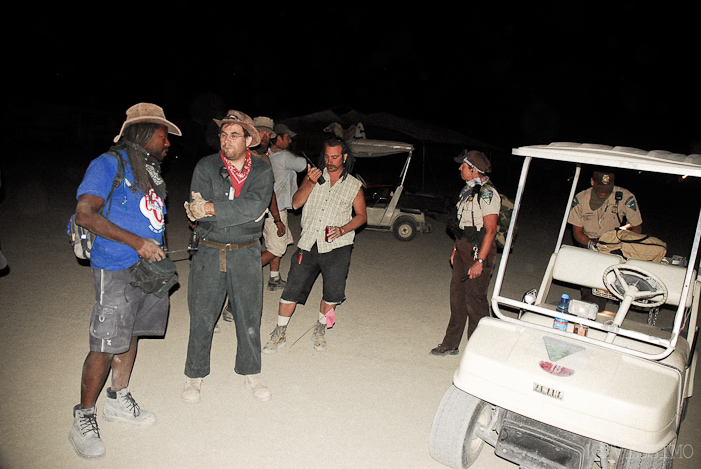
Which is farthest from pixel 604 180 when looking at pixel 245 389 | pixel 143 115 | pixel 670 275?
pixel 143 115

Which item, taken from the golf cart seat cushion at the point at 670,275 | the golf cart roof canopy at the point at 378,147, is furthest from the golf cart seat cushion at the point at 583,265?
the golf cart roof canopy at the point at 378,147

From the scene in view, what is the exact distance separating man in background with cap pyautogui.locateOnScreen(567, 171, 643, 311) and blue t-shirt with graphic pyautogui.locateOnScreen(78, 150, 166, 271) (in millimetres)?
4122

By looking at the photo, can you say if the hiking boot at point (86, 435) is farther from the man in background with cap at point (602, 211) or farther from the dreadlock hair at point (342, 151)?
the man in background with cap at point (602, 211)

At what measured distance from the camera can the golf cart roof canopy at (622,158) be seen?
9.20 feet

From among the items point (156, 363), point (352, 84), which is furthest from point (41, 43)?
point (156, 363)

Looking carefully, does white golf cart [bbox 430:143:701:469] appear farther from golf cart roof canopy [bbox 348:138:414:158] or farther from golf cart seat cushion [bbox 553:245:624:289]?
golf cart roof canopy [bbox 348:138:414:158]

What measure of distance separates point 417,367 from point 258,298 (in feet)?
5.98

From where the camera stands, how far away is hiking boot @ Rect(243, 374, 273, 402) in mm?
3719

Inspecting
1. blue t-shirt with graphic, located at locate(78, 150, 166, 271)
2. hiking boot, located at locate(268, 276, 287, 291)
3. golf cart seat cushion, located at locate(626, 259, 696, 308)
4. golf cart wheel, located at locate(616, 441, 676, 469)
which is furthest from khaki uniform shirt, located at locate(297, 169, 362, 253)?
golf cart wheel, located at locate(616, 441, 676, 469)

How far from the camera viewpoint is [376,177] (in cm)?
2573

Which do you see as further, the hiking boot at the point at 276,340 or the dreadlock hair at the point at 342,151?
the hiking boot at the point at 276,340

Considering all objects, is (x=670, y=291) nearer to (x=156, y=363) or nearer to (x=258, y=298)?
(x=258, y=298)

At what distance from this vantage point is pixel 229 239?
342 centimetres

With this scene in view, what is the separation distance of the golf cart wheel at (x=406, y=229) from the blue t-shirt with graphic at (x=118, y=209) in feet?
25.8
